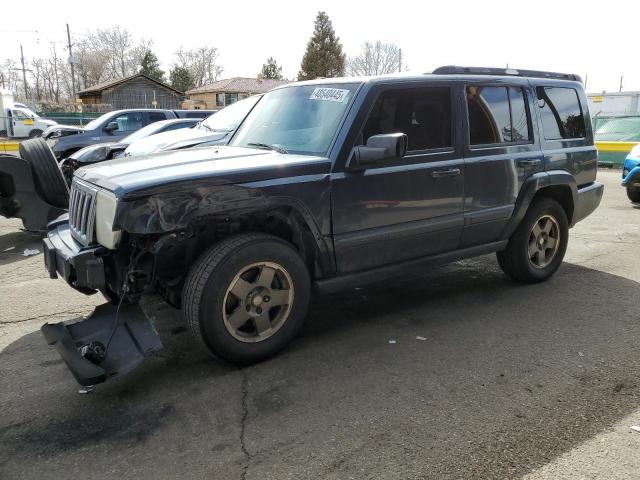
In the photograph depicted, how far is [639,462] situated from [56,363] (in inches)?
138

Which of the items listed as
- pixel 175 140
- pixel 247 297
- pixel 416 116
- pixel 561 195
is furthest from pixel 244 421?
pixel 175 140

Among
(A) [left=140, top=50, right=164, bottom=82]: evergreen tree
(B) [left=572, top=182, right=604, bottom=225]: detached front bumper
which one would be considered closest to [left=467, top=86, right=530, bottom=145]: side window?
(B) [left=572, top=182, right=604, bottom=225]: detached front bumper

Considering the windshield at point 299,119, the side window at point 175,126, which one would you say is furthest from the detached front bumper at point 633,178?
the side window at point 175,126

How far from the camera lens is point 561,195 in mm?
5316

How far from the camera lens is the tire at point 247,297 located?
10.6 ft

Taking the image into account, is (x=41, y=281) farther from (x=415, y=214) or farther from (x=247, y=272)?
(x=415, y=214)

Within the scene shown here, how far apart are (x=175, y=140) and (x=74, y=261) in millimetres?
5140

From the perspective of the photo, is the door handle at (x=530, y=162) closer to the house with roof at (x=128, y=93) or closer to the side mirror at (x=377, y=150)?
the side mirror at (x=377, y=150)

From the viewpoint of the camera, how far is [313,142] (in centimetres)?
387

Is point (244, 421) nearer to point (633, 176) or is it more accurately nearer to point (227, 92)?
point (633, 176)

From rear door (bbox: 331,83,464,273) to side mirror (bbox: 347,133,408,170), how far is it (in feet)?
0.28

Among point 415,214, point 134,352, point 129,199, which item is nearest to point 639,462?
point 415,214

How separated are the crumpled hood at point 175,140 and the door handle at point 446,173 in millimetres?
4056

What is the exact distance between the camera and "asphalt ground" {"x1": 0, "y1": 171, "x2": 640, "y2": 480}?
99.4 inches
